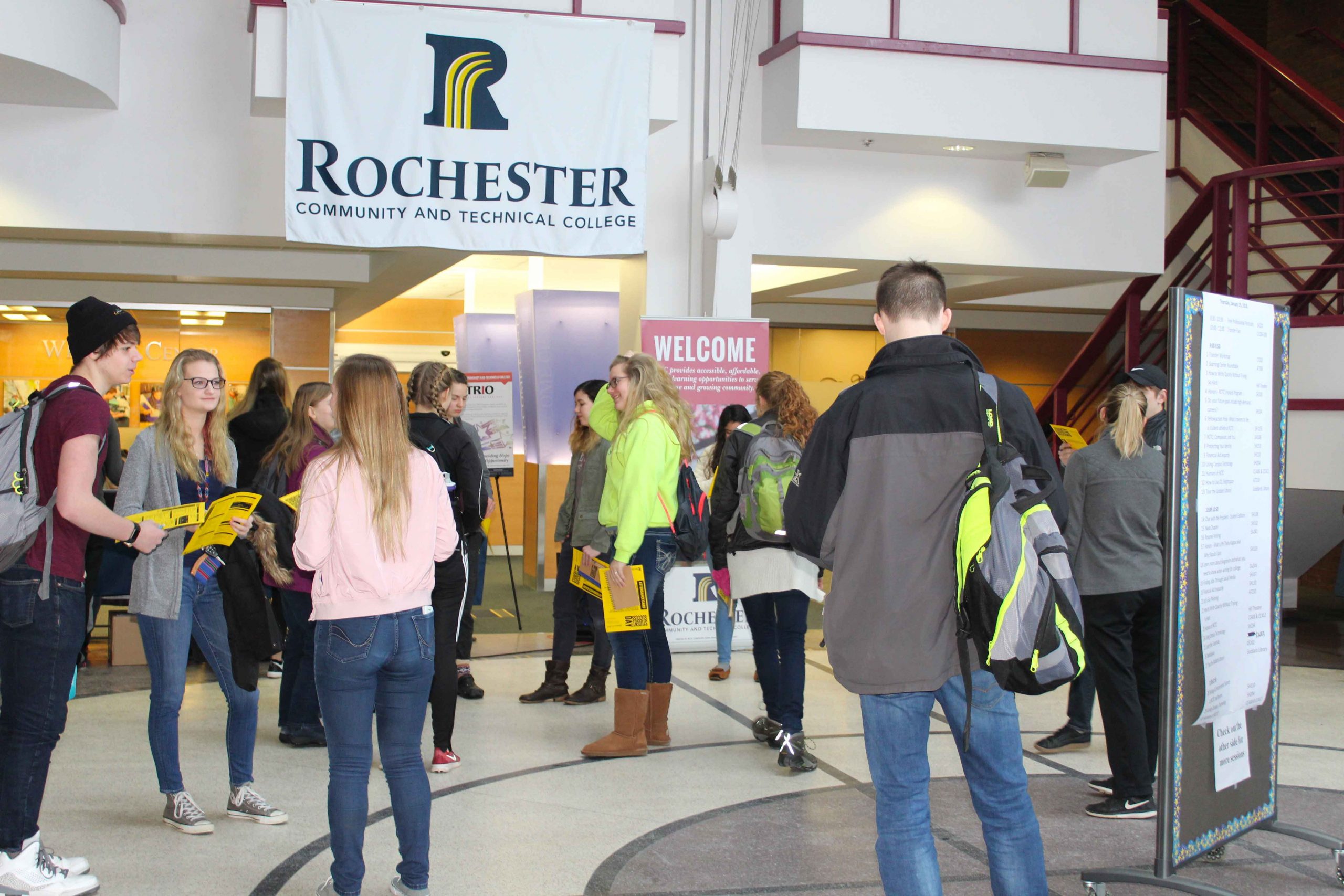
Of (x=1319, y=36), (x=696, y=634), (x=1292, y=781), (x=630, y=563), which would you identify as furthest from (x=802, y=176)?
(x=1319, y=36)

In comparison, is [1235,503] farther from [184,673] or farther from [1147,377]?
[184,673]

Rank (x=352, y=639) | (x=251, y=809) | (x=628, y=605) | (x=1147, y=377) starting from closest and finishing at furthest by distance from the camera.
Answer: (x=352, y=639), (x=251, y=809), (x=1147, y=377), (x=628, y=605)

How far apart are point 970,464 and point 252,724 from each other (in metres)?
2.54

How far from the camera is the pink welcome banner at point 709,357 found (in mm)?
7184

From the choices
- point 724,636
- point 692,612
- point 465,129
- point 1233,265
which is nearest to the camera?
point 724,636

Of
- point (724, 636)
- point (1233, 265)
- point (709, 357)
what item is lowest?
point (724, 636)

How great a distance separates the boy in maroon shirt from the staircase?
21.6ft

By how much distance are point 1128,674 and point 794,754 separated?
50.6 inches

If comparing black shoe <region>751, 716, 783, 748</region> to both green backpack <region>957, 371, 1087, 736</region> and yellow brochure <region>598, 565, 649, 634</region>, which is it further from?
green backpack <region>957, 371, 1087, 736</region>

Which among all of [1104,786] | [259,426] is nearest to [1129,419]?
[1104,786]

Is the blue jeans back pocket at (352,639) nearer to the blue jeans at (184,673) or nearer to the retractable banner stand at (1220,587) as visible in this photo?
the blue jeans at (184,673)

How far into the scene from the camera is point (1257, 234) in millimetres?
8969

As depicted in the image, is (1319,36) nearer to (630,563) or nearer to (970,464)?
(630,563)

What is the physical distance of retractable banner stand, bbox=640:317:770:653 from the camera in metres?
7.18
